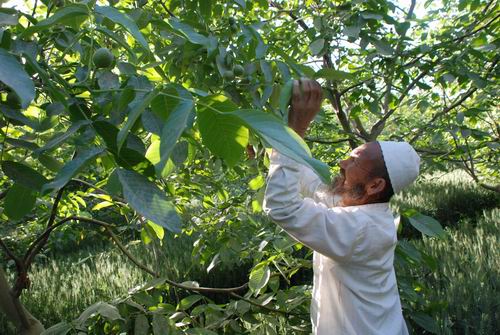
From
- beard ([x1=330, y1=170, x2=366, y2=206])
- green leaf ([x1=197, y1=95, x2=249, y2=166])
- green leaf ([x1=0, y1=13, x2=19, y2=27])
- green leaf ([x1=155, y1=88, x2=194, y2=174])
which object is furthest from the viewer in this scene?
beard ([x1=330, y1=170, x2=366, y2=206])

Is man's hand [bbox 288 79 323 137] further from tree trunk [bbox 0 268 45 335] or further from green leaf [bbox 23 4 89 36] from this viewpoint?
tree trunk [bbox 0 268 45 335]

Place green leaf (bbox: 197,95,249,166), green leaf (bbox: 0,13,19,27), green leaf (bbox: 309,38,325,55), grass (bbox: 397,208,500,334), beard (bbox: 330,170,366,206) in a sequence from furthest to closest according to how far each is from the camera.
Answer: grass (bbox: 397,208,500,334) < green leaf (bbox: 309,38,325,55) < beard (bbox: 330,170,366,206) < green leaf (bbox: 0,13,19,27) < green leaf (bbox: 197,95,249,166)

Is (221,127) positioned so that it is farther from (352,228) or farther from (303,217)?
(352,228)

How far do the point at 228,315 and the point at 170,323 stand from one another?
1.15 feet

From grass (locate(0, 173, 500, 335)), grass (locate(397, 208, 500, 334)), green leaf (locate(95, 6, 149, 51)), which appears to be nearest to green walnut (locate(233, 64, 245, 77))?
green leaf (locate(95, 6, 149, 51))

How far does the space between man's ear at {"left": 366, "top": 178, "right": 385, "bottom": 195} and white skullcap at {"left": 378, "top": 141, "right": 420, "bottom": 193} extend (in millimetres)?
32

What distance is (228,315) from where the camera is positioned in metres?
1.79

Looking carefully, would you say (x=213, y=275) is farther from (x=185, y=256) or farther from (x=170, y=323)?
(x=170, y=323)

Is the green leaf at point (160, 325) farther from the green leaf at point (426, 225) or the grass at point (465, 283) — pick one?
the grass at point (465, 283)

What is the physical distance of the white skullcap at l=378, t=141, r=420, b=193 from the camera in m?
1.36

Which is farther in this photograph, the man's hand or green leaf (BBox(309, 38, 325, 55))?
green leaf (BBox(309, 38, 325, 55))

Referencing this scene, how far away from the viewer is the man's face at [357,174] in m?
1.37

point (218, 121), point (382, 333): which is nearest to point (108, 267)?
point (382, 333)

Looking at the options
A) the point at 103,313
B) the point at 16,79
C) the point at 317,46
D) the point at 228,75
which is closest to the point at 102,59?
the point at 228,75
